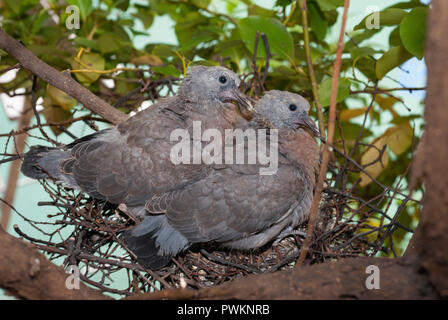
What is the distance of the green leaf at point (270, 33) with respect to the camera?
5.20 feet

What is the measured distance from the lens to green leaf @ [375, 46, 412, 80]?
1.45 metres

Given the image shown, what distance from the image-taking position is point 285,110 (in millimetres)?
1614

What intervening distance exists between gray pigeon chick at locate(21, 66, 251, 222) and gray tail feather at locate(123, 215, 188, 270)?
7cm

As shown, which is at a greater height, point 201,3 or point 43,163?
point 201,3

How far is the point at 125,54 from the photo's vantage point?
73.1 inches

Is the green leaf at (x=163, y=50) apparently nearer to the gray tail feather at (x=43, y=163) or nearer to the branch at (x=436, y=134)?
the gray tail feather at (x=43, y=163)

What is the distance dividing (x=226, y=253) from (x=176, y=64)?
77 cm

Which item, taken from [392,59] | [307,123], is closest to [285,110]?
[307,123]

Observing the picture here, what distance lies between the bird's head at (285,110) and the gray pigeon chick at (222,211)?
0.66 ft

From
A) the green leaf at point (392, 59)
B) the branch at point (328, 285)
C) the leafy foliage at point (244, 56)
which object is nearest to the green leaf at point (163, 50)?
the leafy foliage at point (244, 56)

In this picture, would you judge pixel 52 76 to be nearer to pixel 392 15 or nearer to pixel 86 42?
pixel 86 42

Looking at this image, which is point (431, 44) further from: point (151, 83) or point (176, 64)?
point (151, 83)

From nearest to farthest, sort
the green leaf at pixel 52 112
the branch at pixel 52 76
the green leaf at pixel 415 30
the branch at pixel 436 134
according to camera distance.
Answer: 1. the branch at pixel 436 134
2. the green leaf at pixel 415 30
3. the branch at pixel 52 76
4. the green leaf at pixel 52 112

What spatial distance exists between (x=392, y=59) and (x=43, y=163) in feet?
4.01
